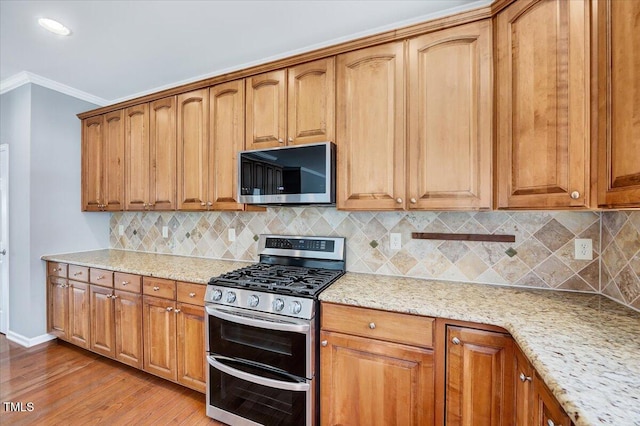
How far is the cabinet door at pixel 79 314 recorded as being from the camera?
103 inches

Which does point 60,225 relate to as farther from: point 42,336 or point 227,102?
point 227,102

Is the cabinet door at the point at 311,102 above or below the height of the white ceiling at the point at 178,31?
below

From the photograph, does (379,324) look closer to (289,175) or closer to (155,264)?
(289,175)

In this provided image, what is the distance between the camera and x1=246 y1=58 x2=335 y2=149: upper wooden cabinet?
1934 millimetres

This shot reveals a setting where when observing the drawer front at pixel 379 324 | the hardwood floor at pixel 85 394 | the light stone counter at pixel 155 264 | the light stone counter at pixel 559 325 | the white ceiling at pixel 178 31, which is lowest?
the hardwood floor at pixel 85 394

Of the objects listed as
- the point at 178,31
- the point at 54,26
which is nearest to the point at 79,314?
the point at 54,26

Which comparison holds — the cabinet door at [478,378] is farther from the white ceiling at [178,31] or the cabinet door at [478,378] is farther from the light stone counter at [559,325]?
the white ceiling at [178,31]

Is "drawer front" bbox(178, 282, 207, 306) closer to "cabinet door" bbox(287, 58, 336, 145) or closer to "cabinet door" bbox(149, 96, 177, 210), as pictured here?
"cabinet door" bbox(149, 96, 177, 210)

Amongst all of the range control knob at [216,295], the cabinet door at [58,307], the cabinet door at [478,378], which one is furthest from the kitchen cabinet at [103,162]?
the cabinet door at [478,378]

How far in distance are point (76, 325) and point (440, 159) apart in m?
3.43

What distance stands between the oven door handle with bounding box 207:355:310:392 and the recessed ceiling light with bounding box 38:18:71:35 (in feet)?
8.05

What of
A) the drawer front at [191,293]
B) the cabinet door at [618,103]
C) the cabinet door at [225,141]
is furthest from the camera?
the cabinet door at [225,141]

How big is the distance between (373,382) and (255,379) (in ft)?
2.30

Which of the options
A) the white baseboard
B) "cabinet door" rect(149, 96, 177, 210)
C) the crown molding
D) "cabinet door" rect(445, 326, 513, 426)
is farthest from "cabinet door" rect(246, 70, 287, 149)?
the white baseboard
